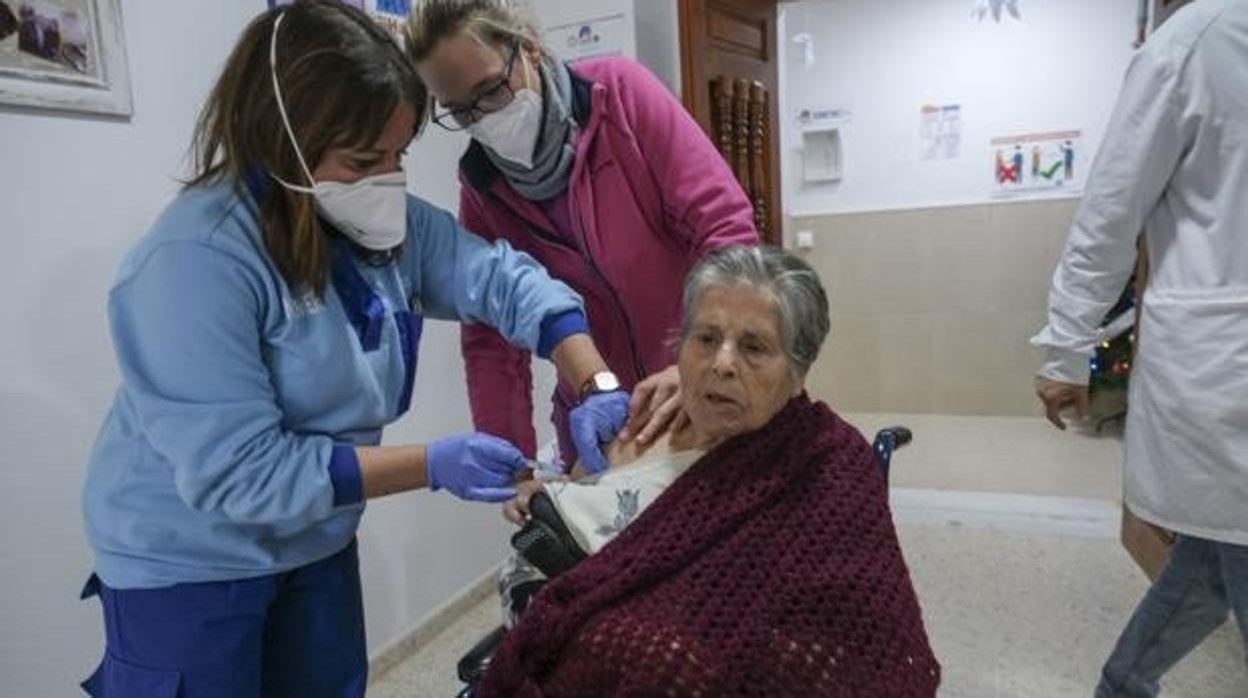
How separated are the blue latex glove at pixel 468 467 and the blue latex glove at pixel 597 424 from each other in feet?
0.51

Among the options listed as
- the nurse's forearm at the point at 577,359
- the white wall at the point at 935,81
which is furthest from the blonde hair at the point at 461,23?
the white wall at the point at 935,81

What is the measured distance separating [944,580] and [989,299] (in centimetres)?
227

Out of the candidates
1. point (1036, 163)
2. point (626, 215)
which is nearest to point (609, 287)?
point (626, 215)

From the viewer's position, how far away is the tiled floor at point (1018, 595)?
1.96 meters

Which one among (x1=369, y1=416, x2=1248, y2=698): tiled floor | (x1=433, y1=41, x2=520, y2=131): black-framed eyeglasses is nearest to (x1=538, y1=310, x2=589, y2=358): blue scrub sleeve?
(x1=433, y1=41, x2=520, y2=131): black-framed eyeglasses

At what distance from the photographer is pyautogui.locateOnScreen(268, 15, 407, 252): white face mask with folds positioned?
3.04 feet

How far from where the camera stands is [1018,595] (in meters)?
2.37

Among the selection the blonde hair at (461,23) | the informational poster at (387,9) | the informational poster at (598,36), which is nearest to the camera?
the blonde hair at (461,23)

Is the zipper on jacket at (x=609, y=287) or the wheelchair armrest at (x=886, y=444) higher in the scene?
the zipper on jacket at (x=609, y=287)

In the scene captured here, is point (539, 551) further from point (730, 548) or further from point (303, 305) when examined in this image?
point (303, 305)

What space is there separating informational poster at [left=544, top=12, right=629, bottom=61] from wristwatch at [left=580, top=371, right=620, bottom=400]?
1468mm

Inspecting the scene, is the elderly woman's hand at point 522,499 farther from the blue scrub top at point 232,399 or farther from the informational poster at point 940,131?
the informational poster at point 940,131

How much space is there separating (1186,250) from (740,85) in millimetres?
1688

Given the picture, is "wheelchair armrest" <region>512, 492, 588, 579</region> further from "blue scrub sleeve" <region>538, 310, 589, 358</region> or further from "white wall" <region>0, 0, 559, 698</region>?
"white wall" <region>0, 0, 559, 698</region>
